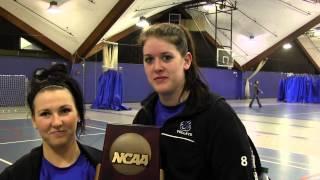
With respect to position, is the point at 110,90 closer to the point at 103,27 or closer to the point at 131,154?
the point at 103,27

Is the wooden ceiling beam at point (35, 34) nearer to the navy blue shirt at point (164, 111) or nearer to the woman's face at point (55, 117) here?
the woman's face at point (55, 117)

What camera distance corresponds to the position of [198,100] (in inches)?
68.8

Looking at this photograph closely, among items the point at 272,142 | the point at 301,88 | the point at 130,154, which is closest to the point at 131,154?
the point at 130,154

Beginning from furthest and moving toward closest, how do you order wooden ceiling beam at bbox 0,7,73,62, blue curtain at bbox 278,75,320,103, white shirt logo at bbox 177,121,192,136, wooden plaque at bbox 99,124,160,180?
blue curtain at bbox 278,75,320,103 → wooden ceiling beam at bbox 0,7,73,62 → white shirt logo at bbox 177,121,192,136 → wooden plaque at bbox 99,124,160,180

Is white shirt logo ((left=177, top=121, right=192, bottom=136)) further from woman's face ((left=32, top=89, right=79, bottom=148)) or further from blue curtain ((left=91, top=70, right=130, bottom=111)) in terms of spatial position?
blue curtain ((left=91, top=70, right=130, bottom=111))

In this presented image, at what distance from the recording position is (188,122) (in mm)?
1722

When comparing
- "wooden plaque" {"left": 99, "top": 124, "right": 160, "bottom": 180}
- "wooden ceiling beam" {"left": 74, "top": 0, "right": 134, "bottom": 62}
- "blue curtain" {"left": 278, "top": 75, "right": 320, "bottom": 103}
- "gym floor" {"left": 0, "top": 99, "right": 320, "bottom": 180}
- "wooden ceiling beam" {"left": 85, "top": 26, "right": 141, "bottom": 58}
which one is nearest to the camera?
"wooden plaque" {"left": 99, "top": 124, "right": 160, "bottom": 180}

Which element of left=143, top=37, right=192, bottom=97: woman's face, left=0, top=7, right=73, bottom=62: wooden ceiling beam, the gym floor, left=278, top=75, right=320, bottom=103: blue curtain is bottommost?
the gym floor

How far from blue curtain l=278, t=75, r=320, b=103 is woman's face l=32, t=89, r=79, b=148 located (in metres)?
27.3

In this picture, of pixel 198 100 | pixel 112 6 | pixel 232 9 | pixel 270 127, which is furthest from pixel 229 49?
pixel 198 100

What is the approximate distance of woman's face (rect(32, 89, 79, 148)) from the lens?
177 cm

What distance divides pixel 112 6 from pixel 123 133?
15.2 meters

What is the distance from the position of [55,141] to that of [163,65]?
611mm

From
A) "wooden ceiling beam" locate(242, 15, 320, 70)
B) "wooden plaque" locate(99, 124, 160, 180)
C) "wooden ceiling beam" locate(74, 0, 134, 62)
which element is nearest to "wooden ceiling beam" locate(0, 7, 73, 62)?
"wooden ceiling beam" locate(74, 0, 134, 62)
